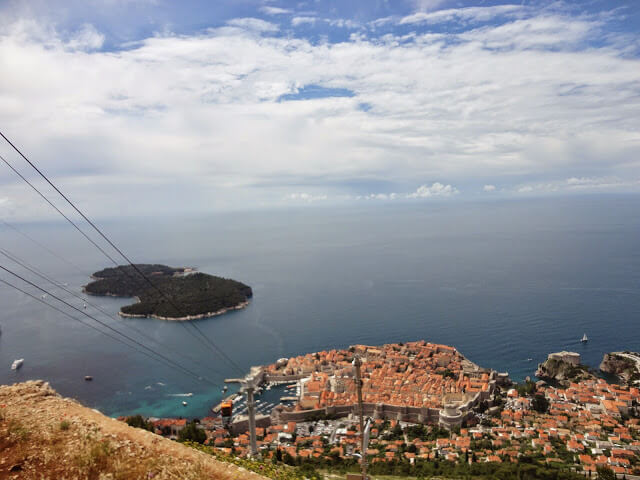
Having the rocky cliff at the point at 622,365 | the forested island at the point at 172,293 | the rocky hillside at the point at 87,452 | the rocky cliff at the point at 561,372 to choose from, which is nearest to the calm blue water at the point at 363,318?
the rocky cliff at the point at 561,372

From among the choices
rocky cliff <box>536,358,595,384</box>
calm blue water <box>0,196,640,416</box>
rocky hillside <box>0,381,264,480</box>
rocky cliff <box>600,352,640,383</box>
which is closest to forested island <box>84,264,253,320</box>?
calm blue water <box>0,196,640,416</box>

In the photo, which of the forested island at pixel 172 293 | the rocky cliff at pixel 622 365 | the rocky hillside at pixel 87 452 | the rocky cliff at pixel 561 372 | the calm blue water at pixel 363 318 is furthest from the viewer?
the forested island at pixel 172 293

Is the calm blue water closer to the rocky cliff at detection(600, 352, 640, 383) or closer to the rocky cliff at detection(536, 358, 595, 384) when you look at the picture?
the rocky cliff at detection(536, 358, 595, 384)

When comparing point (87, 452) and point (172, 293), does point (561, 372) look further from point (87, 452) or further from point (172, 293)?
point (172, 293)

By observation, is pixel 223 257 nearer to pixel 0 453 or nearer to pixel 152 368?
pixel 152 368

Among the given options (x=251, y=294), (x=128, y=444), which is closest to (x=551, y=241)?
(x=251, y=294)

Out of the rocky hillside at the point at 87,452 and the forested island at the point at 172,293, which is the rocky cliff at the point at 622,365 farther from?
the forested island at the point at 172,293
